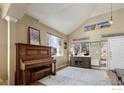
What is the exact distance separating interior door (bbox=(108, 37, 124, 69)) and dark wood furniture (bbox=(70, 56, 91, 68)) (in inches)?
49.7

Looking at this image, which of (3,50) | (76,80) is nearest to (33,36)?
(3,50)

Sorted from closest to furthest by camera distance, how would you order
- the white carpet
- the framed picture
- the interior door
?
the white carpet
the framed picture
the interior door

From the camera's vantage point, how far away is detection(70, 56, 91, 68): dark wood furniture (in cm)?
612

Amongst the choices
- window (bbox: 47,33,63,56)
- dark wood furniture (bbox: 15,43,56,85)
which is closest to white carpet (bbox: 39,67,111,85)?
dark wood furniture (bbox: 15,43,56,85)

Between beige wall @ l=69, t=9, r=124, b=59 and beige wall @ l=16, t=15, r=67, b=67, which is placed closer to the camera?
beige wall @ l=16, t=15, r=67, b=67

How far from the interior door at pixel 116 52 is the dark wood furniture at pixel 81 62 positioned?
1263 millimetres

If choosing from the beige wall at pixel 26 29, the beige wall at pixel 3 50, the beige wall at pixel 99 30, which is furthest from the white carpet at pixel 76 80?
the beige wall at pixel 99 30

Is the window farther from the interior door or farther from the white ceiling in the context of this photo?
the interior door

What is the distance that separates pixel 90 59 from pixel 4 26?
5.19 meters

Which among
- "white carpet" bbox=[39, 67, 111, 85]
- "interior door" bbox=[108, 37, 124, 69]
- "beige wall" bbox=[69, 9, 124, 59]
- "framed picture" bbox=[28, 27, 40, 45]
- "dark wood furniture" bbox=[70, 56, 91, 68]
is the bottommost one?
"white carpet" bbox=[39, 67, 111, 85]

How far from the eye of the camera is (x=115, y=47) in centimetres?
546

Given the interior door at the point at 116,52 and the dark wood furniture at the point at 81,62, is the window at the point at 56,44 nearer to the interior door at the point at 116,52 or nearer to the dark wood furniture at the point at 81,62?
the dark wood furniture at the point at 81,62

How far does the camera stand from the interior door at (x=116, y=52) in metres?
5.27

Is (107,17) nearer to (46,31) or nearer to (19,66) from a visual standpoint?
(46,31)
